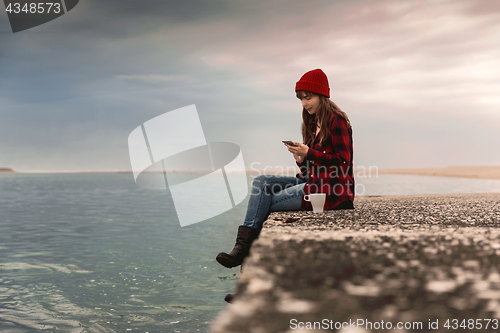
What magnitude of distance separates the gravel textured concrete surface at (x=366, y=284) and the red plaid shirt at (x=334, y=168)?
1.50m

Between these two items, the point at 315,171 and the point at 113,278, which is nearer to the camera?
the point at 315,171

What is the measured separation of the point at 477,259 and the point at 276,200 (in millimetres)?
1965

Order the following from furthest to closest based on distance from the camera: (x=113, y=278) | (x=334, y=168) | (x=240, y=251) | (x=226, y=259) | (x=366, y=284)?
(x=113, y=278) → (x=334, y=168) → (x=240, y=251) → (x=226, y=259) → (x=366, y=284)

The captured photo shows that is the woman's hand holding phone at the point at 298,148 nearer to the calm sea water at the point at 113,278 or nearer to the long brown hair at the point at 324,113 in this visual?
the long brown hair at the point at 324,113

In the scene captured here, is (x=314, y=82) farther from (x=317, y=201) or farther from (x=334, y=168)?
(x=317, y=201)

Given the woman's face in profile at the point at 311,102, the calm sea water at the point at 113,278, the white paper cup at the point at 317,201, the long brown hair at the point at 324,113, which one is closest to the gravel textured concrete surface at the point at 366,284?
the white paper cup at the point at 317,201

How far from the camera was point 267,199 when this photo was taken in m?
3.32

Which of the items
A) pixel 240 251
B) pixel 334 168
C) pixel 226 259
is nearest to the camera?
pixel 226 259

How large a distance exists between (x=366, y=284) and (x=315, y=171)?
2023 millimetres

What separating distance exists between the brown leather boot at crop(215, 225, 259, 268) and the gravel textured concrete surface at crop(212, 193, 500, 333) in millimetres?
1401

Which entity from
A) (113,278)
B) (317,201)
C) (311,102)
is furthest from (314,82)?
(113,278)

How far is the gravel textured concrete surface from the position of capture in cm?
119

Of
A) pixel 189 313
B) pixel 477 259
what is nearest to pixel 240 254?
pixel 477 259

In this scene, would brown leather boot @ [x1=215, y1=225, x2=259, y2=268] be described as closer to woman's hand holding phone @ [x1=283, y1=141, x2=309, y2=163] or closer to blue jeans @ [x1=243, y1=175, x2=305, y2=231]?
blue jeans @ [x1=243, y1=175, x2=305, y2=231]
